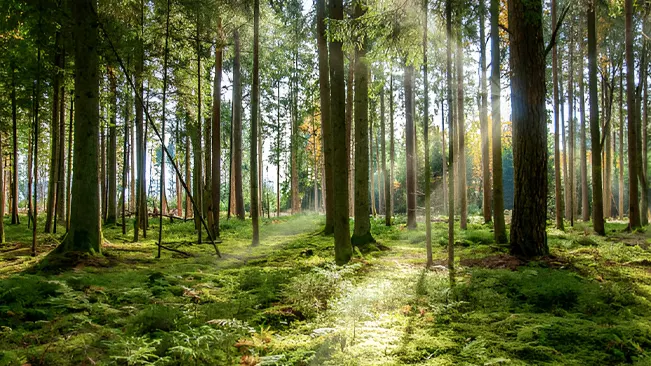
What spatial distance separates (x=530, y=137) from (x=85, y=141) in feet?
29.7

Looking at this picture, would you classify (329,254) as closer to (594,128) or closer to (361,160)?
(361,160)

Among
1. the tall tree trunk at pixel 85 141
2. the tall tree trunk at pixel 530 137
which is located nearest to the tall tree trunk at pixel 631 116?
the tall tree trunk at pixel 530 137

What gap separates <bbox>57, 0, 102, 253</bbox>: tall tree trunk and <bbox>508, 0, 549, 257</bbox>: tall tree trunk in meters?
8.76

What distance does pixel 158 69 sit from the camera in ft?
40.1

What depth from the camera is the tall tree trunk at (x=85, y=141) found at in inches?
306

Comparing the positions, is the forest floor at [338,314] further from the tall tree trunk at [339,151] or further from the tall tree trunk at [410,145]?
the tall tree trunk at [410,145]

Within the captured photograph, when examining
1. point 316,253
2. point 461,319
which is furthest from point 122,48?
point 461,319

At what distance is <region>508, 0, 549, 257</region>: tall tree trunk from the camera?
7.28 meters

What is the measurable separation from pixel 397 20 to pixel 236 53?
11.1m

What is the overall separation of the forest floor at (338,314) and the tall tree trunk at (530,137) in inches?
25.0

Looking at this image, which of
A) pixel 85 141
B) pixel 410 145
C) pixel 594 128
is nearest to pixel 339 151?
pixel 85 141

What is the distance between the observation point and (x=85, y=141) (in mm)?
7852

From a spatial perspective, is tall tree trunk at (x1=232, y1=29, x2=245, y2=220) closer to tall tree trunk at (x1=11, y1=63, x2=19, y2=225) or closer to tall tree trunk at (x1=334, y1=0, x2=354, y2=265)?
tall tree trunk at (x1=11, y1=63, x2=19, y2=225)

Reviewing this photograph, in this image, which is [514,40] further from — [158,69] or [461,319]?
[158,69]
